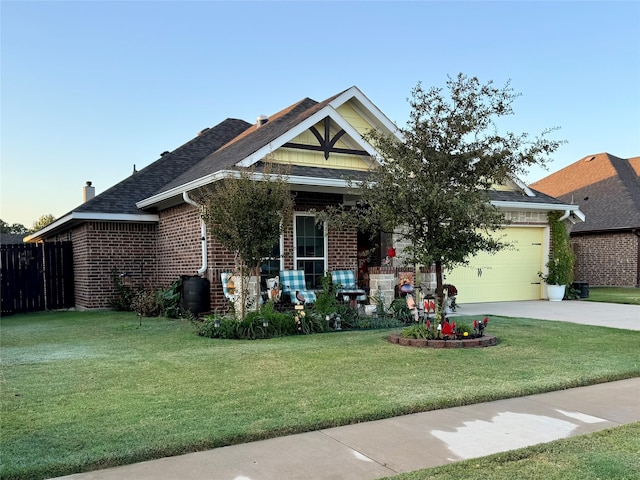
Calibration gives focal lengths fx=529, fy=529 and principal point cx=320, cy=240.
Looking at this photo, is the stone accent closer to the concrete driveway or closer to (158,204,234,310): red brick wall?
the concrete driveway

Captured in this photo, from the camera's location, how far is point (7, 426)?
4242 millimetres

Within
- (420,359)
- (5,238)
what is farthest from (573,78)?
(5,238)

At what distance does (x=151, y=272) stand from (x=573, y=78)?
40.5ft

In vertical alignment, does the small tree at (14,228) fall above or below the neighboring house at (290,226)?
above

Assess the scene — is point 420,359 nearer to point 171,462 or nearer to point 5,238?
point 171,462

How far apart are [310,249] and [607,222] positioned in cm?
1707

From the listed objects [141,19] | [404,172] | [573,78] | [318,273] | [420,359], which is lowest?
[420,359]

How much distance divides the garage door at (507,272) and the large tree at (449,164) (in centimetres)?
742

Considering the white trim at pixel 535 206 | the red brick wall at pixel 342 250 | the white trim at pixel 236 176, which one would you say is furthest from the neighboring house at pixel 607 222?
the white trim at pixel 236 176

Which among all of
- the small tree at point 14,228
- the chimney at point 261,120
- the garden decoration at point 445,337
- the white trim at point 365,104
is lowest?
the garden decoration at point 445,337

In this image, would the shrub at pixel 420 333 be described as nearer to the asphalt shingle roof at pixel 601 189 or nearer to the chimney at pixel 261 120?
the chimney at pixel 261 120

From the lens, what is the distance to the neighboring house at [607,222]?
2308 cm

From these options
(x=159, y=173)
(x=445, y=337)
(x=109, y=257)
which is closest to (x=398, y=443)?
(x=445, y=337)

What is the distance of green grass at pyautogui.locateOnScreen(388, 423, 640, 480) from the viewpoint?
128 inches
